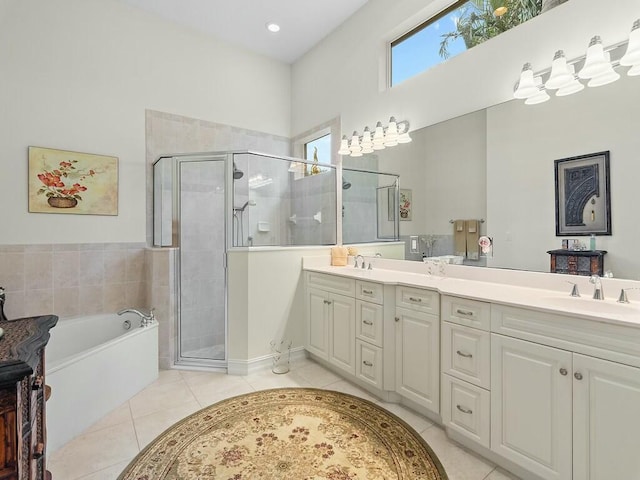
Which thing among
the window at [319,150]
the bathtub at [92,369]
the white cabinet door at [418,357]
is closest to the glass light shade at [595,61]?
the white cabinet door at [418,357]

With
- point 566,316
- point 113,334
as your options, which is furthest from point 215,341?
point 566,316

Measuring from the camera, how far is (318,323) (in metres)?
2.88

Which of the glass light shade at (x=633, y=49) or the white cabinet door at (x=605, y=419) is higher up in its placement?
the glass light shade at (x=633, y=49)

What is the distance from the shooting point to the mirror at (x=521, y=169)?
1.60 m

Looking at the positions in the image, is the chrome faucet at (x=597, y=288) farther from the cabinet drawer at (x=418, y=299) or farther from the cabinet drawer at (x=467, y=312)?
the cabinet drawer at (x=418, y=299)

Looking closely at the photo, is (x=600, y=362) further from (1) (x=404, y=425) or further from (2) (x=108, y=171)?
(2) (x=108, y=171)

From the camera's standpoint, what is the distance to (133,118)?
10.5 feet

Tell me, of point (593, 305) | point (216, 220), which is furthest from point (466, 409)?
point (216, 220)

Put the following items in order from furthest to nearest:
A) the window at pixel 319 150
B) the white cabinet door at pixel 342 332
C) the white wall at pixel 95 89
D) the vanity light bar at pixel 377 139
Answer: the window at pixel 319 150 → the vanity light bar at pixel 377 139 → the white wall at pixel 95 89 → the white cabinet door at pixel 342 332

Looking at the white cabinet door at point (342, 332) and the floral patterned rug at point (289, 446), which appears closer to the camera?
the floral patterned rug at point (289, 446)

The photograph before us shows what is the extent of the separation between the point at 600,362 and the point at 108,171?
3.90 metres

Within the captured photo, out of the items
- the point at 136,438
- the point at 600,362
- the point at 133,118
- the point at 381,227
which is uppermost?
the point at 133,118

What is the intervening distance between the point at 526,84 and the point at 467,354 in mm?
1663

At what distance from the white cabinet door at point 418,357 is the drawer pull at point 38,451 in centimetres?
190
